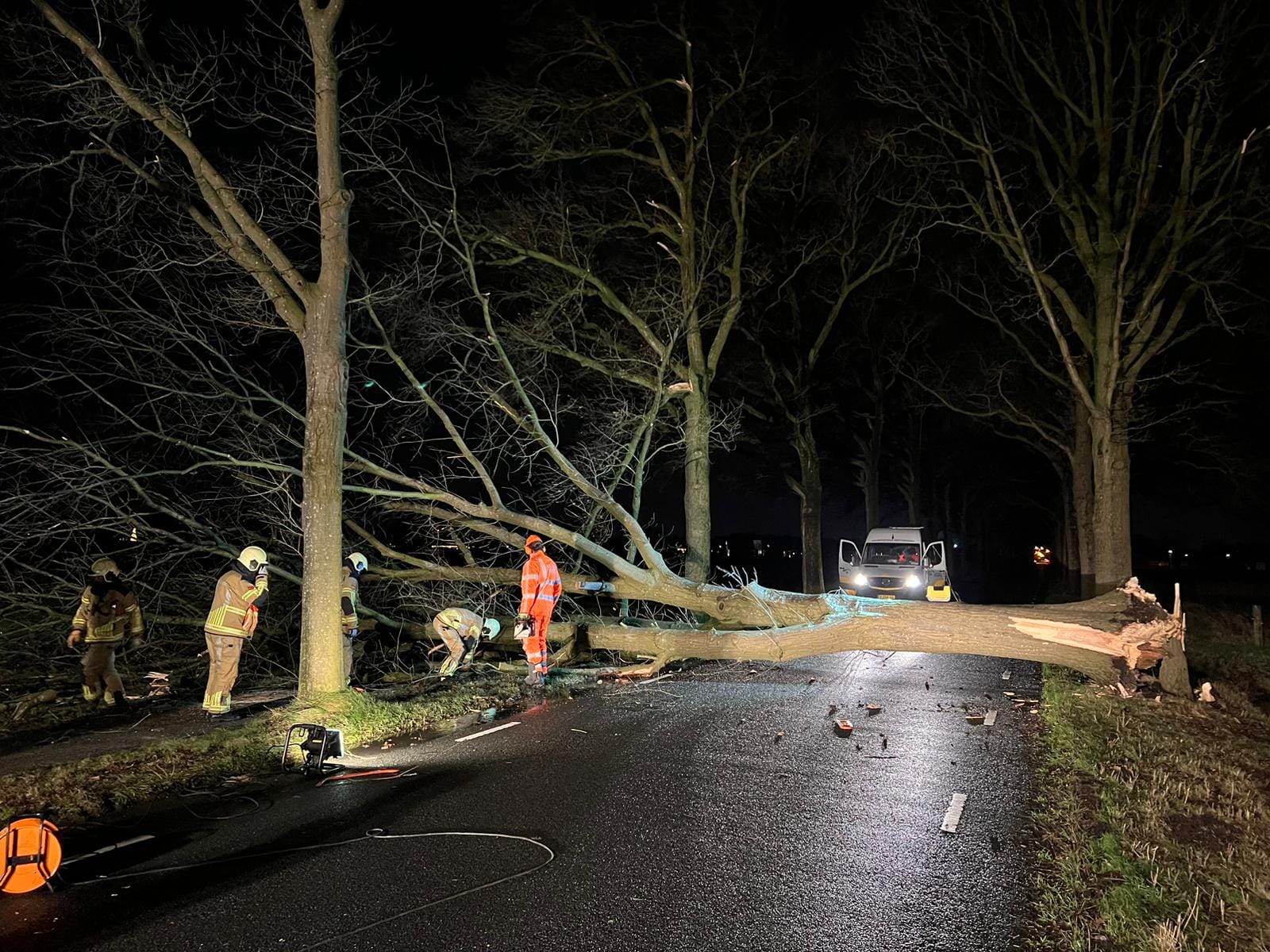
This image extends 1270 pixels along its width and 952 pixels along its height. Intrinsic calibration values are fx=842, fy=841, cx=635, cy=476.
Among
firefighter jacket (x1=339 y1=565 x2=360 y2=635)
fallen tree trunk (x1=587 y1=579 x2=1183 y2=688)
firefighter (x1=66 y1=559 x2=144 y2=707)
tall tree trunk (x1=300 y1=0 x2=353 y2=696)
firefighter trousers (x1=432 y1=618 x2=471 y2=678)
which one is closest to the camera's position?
tall tree trunk (x1=300 y1=0 x2=353 y2=696)

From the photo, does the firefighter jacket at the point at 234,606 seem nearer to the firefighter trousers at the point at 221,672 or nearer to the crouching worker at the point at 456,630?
the firefighter trousers at the point at 221,672

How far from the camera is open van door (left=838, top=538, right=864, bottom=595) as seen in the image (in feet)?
61.5

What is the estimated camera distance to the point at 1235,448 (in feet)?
70.9

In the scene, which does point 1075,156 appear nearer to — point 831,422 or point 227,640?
point 227,640

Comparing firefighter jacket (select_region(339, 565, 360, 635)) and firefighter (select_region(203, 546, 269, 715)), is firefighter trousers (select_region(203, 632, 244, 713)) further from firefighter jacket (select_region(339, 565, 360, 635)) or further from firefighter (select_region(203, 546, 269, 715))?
firefighter jacket (select_region(339, 565, 360, 635))

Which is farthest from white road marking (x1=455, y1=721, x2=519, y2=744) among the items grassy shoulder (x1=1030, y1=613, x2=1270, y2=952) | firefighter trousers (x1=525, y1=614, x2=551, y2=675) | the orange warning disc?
grassy shoulder (x1=1030, y1=613, x2=1270, y2=952)

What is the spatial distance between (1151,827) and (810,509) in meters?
18.7

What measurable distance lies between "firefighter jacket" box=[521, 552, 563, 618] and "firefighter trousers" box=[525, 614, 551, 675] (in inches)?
3.0

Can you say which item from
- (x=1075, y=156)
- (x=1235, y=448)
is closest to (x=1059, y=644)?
(x=1075, y=156)

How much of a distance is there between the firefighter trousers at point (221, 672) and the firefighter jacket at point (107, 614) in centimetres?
176

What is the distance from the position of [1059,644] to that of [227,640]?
27.2ft

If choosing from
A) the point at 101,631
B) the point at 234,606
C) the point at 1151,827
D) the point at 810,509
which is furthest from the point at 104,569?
the point at 810,509

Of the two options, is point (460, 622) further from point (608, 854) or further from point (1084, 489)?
point (1084, 489)

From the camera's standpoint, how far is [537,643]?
9.82 metres
